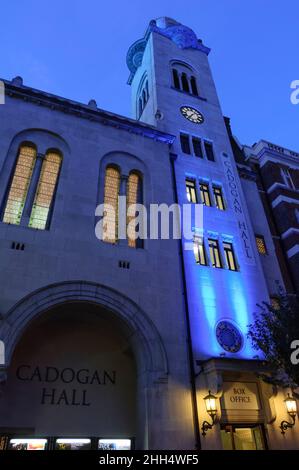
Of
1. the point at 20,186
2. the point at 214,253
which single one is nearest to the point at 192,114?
the point at 214,253

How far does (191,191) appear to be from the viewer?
23.0 metres

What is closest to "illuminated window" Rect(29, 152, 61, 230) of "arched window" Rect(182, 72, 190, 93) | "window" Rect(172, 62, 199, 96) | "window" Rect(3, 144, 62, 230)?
"window" Rect(3, 144, 62, 230)

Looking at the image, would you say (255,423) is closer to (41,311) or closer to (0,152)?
(41,311)

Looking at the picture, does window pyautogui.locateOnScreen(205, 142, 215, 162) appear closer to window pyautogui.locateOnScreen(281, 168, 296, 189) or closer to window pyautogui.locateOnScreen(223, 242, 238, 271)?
window pyautogui.locateOnScreen(223, 242, 238, 271)

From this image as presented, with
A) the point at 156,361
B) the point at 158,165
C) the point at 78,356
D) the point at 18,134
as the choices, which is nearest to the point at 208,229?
the point at 158,165

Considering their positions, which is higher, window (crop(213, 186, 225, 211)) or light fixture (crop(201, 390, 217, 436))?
window (crop(213, 186, 225, 211))

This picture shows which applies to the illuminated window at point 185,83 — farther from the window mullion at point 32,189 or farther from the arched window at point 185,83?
the window mullion at point 32,189

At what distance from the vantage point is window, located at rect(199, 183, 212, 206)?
23.0 metres

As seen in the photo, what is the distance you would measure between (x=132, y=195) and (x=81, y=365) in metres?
9.56

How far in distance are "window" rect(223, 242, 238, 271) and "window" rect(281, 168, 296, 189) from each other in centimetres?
1085

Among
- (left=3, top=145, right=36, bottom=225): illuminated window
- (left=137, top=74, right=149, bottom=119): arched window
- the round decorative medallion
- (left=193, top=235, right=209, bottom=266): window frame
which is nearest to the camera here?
(left=3, top=145, right=36, bottom=225): illuminated window

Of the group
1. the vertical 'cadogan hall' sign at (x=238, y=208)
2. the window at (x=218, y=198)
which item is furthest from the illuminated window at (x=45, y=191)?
the vertical 'cadogan hall' sign at (x=238, y=208)

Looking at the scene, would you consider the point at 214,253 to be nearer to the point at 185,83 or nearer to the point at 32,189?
the point at 32,189

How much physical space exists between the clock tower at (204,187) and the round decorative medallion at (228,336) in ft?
0.17
